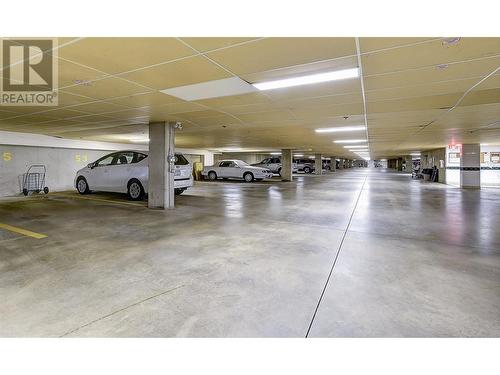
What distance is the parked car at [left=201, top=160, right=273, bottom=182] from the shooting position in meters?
16.5

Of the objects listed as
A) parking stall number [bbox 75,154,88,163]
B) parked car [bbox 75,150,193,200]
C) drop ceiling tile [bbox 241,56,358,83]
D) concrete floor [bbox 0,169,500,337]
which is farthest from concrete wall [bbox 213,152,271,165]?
drop ceiling tile [bbox 241,56,358,83]

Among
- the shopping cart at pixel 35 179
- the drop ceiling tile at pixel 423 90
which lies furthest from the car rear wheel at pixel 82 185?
the drop ceiling tile at pixel 423 90

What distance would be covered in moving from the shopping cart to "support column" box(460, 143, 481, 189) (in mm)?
17610

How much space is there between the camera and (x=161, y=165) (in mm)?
7324

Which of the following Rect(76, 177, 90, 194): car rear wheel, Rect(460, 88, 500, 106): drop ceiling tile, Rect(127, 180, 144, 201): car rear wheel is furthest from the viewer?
Rect(76, 177, 90, 194): car rear wheel

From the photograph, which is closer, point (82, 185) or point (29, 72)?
point (29, 72)

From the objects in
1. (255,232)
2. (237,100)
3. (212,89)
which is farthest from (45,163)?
(255,232)

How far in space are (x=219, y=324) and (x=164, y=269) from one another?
1.28m

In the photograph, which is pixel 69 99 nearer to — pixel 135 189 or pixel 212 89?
pixel 212 89

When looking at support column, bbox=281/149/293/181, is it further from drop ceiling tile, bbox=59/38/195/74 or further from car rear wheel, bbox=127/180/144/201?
drop ceiling tile, bbox=59/38/195/74

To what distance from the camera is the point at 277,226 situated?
515 cm

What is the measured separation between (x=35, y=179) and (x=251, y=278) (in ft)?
35.3

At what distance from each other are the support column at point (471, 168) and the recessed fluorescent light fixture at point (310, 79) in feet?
42.3
